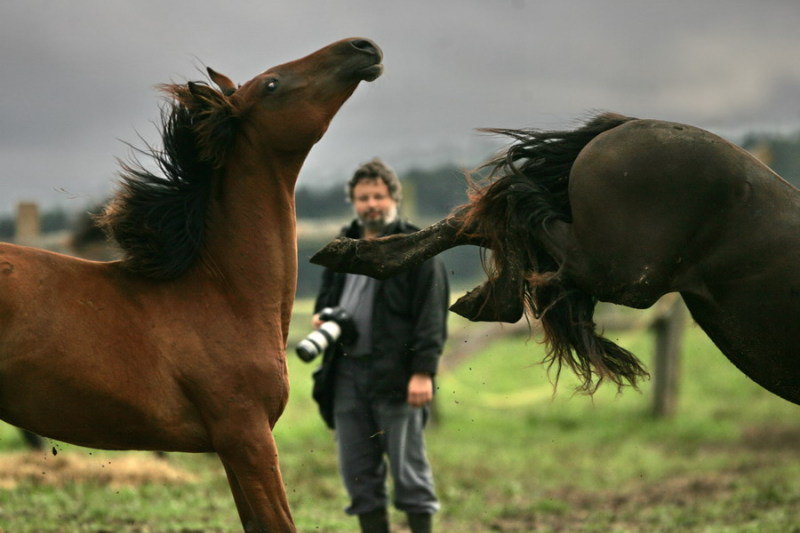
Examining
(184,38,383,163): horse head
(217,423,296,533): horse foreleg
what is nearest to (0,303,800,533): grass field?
(217,423,296,533): horse foreleg

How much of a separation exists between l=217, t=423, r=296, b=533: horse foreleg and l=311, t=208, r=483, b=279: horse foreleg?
839 millimetres

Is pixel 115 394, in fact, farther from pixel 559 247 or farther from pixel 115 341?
pixel 559 247

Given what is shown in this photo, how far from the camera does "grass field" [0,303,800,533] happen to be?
20.6 ft

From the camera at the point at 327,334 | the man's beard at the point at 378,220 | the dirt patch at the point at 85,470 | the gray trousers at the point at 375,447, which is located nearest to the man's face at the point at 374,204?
the man's beard at the point at 378,220

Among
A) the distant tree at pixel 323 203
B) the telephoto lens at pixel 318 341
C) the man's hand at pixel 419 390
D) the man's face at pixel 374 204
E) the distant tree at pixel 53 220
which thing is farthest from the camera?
the distant tree at pixel 53 220

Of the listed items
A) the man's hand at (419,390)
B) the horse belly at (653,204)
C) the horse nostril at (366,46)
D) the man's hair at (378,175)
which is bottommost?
the man's hand at (419,390)

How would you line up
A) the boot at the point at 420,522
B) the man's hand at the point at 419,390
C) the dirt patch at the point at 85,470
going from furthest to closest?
1. the dirt patch at the point at 85,470
2. the boot at the point at 420,522
3. the man's hand at the point at 419,390

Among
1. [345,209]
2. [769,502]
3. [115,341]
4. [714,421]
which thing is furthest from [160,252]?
[714,421]

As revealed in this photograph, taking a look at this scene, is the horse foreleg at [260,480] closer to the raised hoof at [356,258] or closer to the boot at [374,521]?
the raised hoof at [356,258]

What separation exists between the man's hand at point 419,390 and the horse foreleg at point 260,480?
62.4 inches

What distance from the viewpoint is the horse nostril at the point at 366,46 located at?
3801 millimetres

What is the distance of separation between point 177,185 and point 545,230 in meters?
1.54

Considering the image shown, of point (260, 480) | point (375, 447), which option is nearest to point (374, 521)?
point (375, 447)

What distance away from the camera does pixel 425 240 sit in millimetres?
3949
